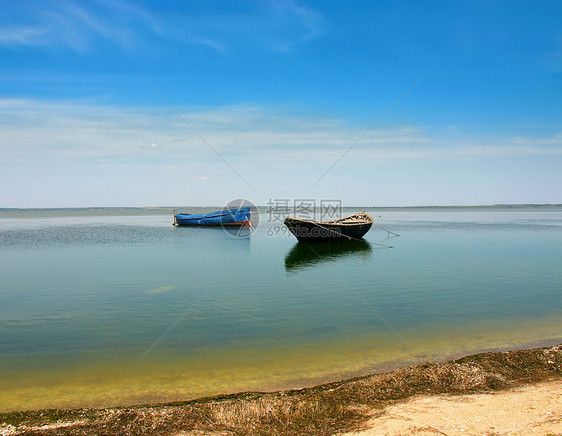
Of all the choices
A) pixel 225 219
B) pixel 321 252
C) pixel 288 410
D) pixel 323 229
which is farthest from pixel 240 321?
pixel 225 219

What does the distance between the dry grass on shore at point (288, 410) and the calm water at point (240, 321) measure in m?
1.06

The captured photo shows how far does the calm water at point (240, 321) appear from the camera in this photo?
810cm

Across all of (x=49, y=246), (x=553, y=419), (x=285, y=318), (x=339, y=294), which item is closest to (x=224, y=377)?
(x=285, y=318)

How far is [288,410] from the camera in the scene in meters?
6.12

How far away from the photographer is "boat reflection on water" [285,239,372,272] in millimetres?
23750

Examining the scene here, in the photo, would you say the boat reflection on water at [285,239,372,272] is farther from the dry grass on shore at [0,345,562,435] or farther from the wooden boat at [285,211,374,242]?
the dry grass on shore at [0,345,562,435]

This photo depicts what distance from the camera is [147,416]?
19.5 feet

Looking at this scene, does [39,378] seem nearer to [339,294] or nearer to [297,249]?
[339,294]

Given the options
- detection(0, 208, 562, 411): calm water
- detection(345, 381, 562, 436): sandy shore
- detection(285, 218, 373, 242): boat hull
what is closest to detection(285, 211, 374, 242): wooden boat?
detection(285, 218, 373, 242): boat hull

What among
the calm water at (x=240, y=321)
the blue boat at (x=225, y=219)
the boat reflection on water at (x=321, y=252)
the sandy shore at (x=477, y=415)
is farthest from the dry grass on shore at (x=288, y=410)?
the blue boat at (x=225, y=219)

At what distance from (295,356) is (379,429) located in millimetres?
3829

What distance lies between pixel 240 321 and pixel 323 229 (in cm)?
2070

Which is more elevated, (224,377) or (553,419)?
(553,419)

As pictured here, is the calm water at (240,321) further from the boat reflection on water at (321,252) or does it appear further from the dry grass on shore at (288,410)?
the dry grass on shore at (288,410)
